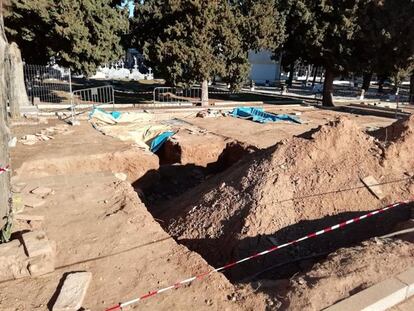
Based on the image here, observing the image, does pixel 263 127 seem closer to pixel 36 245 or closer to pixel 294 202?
pixel 294 202

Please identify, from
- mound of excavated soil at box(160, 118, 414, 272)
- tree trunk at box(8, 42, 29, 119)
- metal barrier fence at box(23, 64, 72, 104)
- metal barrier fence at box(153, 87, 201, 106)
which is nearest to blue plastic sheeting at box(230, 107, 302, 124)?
metal barrier fence at box(153, 87, 201, 106)

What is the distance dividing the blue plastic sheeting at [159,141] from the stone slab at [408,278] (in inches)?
424

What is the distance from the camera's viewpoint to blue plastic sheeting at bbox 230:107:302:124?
19903mm

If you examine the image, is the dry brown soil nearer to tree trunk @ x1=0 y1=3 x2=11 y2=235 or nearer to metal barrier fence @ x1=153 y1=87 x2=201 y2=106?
tree trunk @ x1=0 y1=3 x2=11 y2=235

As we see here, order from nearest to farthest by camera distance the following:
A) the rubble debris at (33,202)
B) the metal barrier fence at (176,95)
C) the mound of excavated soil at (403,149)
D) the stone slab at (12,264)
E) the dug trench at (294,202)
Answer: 1. the stone slab at (12,264)
2. the dug trench at (294,202)
3. the rubble debris at (33,202)
4. the mound of excavated soil at (403,149)
5. the metal barrier fence at (176,95)

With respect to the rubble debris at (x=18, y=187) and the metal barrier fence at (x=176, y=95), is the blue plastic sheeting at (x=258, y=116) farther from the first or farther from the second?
the rubble debris at (x=18, y=187)

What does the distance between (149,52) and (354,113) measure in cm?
1382

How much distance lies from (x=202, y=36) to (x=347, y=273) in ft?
59.7

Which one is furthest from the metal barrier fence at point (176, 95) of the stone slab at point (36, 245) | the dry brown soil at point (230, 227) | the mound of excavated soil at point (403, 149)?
the stone slab at point (36, 245)

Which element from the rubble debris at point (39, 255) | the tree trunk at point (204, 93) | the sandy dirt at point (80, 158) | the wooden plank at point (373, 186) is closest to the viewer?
the rubble debris at point (39, 255)

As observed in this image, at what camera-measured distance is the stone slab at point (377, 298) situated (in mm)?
4047

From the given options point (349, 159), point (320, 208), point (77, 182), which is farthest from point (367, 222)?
point (77, 182)

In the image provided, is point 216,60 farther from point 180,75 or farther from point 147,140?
point 147,140

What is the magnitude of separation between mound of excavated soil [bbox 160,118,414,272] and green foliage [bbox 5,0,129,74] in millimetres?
13095
